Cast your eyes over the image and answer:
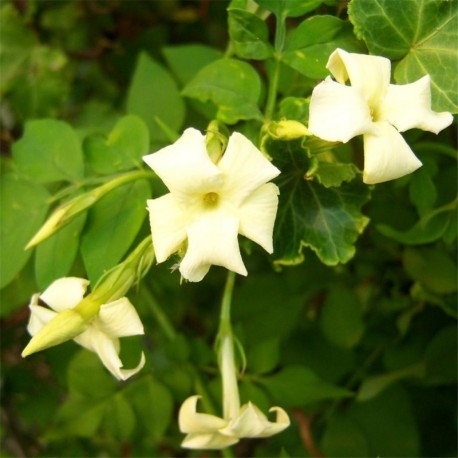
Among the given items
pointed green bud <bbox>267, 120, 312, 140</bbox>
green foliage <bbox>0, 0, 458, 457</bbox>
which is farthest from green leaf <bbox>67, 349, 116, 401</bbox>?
pointed green bud <bbox>267, 120, 312, 140</bbox>

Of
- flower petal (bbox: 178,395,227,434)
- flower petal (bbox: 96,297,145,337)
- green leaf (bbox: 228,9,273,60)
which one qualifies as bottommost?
flower petal (bbox: 178,395,227,434)

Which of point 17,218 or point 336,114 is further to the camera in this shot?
point 17,218

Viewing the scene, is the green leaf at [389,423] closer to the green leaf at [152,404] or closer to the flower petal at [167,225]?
the green leaf at [152,404]

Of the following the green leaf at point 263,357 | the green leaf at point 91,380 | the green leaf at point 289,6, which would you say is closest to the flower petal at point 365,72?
the green leaf at point 289,6

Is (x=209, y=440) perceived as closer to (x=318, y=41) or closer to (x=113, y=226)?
(x=113, y=226)

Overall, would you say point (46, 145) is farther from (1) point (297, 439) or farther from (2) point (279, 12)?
(1) point (297, 439)

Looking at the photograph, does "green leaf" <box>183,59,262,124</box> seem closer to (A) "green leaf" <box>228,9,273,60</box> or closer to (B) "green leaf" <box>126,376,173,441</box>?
(A) "green leaf" <box>228,9,273,60</box>

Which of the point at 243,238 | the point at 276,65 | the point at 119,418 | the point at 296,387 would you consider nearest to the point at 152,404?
the point at 119,418
